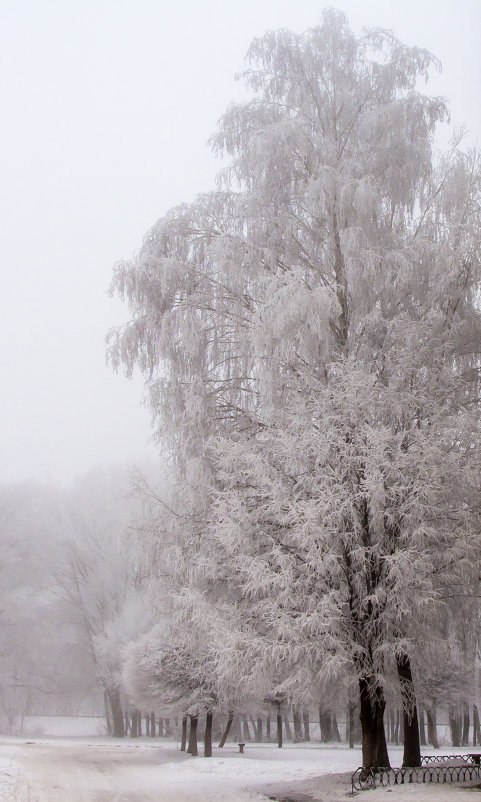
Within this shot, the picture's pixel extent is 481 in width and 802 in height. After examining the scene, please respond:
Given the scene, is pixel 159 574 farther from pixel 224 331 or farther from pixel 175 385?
pixel 224 331

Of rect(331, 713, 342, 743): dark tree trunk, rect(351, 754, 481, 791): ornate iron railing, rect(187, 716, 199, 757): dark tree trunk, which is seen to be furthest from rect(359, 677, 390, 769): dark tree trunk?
rect(331, 713, 342, 743): dark tree trunk

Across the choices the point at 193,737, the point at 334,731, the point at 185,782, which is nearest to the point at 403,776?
the point at 185,782

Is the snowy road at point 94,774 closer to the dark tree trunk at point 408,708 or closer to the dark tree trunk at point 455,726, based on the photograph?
the dark tree trunk at point 408,708

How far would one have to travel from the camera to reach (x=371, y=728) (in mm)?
10539

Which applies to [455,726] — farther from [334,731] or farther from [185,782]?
[185,782]

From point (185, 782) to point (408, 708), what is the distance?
17.4ft

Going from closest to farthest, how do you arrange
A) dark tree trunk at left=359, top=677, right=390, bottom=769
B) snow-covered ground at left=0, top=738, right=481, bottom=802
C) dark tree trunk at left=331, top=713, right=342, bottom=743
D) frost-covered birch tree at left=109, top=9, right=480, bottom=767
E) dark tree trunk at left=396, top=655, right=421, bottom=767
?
frost-covered birch tree at left=109, top=9, right=480, bottom=767
snow-covered ground at left=0, top=738, right=481, bottom=802
dark tree trunk at left=359, top=677, right=390, bottom=769
dark tree trunk at left=396, top=655, right=421, bottom=767
dark tree trunk at left=331, top=713, right=342, bottom=743

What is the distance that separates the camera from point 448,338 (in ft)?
38.4

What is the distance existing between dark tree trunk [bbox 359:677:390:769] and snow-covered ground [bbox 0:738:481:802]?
1.68 feet

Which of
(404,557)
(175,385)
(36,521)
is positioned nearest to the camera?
(404,557)

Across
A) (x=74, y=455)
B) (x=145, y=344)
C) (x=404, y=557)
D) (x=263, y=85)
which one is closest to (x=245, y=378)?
(x=145, y=344)

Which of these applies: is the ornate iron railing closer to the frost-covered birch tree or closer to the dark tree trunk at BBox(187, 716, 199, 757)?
the frost-covered birch tree

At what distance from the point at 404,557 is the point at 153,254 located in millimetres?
6709

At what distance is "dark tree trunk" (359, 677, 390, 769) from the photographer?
406 inches
